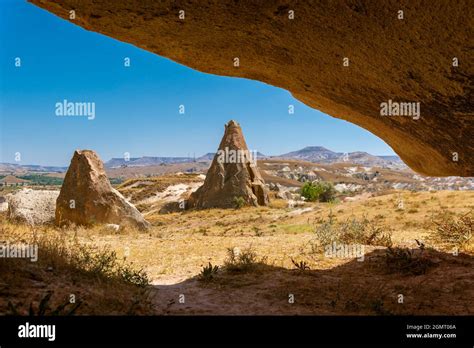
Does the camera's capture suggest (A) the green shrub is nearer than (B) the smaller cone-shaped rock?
No

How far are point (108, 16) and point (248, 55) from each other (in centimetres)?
197

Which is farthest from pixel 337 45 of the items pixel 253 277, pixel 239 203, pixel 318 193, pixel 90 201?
pixel 318 193

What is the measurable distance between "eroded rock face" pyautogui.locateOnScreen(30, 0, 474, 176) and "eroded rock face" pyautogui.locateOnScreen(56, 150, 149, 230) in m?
9.85

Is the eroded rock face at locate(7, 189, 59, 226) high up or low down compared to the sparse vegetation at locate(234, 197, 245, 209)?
up

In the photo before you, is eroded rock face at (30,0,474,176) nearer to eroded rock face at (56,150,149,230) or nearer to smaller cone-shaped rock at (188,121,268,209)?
eroded rock face at (56,150,149,230)

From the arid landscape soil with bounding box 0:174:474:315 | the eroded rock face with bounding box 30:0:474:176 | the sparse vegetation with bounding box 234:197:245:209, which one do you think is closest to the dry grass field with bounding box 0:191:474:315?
the arid landscape soil with bounding box 0:174:474:315

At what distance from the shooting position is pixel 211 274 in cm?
652

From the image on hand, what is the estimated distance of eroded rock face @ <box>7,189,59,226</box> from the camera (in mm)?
14488

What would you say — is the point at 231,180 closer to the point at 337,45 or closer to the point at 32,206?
the point at 32,206

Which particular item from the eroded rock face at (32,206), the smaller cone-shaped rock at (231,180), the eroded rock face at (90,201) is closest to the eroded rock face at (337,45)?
the eroded rock face at (90,201)

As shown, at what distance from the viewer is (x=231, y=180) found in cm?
2672
